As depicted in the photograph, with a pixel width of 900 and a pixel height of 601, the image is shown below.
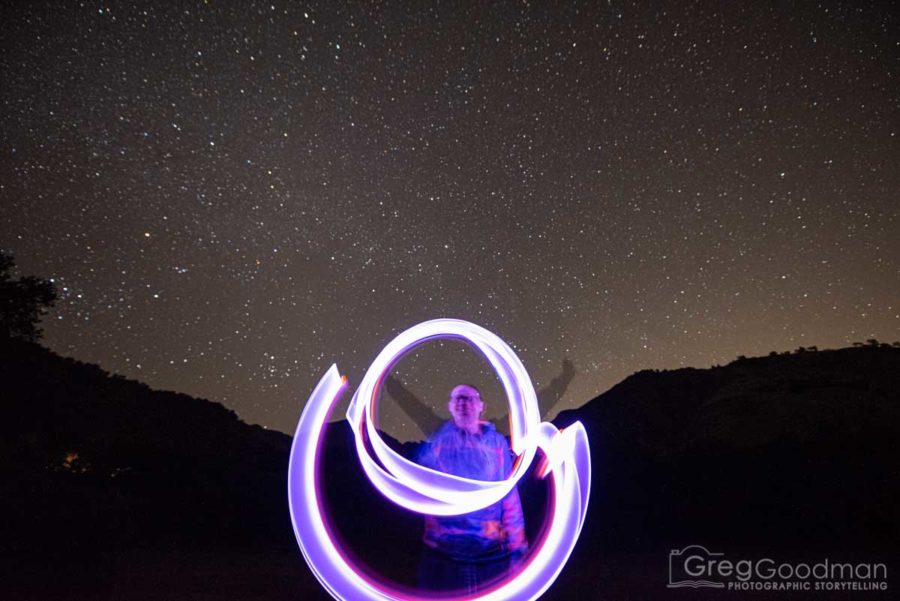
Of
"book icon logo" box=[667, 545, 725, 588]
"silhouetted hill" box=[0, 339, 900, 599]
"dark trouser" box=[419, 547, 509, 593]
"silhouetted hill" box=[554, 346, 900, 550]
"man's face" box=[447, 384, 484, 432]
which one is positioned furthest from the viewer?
"silhouetted hill" box=[554, 346, 900, 550]

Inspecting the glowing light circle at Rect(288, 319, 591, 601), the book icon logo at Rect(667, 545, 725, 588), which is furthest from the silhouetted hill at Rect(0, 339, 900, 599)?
the glowing light circle at Rect(288, 319, 591, 601)

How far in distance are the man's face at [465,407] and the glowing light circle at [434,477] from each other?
1.08 feet

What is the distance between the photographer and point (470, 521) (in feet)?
10.8

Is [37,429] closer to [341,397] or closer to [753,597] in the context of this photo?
[341,397]

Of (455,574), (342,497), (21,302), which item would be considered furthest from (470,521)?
(21,302)

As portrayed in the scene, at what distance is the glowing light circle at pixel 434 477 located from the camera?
3.72m

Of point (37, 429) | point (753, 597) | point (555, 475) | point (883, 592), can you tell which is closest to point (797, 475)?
point (883, 592)

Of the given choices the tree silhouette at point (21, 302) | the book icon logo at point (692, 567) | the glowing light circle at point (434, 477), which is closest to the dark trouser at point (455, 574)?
the glowing light circle at point (434, 477)

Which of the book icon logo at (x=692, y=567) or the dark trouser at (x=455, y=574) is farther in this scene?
the book icon logo at (x=692, y=567)

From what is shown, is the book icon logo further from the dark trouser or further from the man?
the dark trouser

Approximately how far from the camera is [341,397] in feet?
14.5

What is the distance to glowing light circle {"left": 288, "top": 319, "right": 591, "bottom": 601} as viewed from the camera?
372 centimetres

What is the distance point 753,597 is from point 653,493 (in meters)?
4.99

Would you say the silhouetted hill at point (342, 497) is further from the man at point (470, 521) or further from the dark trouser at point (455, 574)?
the dark trouser at point (455, 574)
